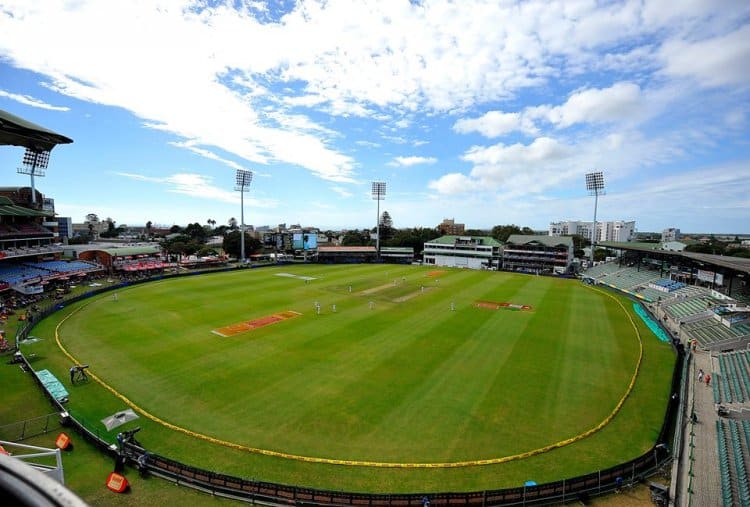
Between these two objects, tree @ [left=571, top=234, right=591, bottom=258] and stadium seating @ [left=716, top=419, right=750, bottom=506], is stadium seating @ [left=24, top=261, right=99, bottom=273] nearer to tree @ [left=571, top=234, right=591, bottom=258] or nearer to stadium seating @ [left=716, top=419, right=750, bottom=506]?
stadium seating @ [left=716, top=419, right=750, bottom=506]

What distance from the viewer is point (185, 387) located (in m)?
18.7

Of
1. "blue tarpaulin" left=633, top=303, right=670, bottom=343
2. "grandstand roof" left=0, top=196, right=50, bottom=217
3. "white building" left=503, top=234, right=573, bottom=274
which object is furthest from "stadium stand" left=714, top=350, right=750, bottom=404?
"grandstand roof" left=0, top=196, right=50, bottom=217

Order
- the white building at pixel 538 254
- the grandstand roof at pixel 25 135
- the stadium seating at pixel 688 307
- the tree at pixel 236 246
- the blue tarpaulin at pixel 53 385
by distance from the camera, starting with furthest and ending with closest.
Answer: the tree at pixel 236 246 → the white building at pixel 538 254 → the stadium seating at pixel 688 307 → the blue tarpaulin at pixel 53 385 → the grandstand roof at pixel 25 135

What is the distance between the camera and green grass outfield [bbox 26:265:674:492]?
1375 centimetres

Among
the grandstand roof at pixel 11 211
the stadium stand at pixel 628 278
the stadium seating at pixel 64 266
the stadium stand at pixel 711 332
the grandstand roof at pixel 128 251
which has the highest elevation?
the grandstand roof at pixel 11 211

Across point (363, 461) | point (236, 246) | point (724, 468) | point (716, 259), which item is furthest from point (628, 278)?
point (236, 246)

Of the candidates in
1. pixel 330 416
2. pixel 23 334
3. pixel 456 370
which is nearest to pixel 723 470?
pixel 456 370

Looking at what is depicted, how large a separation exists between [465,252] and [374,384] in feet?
208

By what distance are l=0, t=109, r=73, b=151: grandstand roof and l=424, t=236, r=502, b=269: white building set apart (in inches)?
2873

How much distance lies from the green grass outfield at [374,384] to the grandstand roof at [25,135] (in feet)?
37.0

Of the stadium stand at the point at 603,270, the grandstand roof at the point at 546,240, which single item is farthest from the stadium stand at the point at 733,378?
the grandstand roof at the point at 546,240

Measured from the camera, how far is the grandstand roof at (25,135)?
10.6m

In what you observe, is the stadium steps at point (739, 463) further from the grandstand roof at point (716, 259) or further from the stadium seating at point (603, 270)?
the stadium seating at point (603, 270)

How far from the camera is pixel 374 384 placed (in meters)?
19.4
